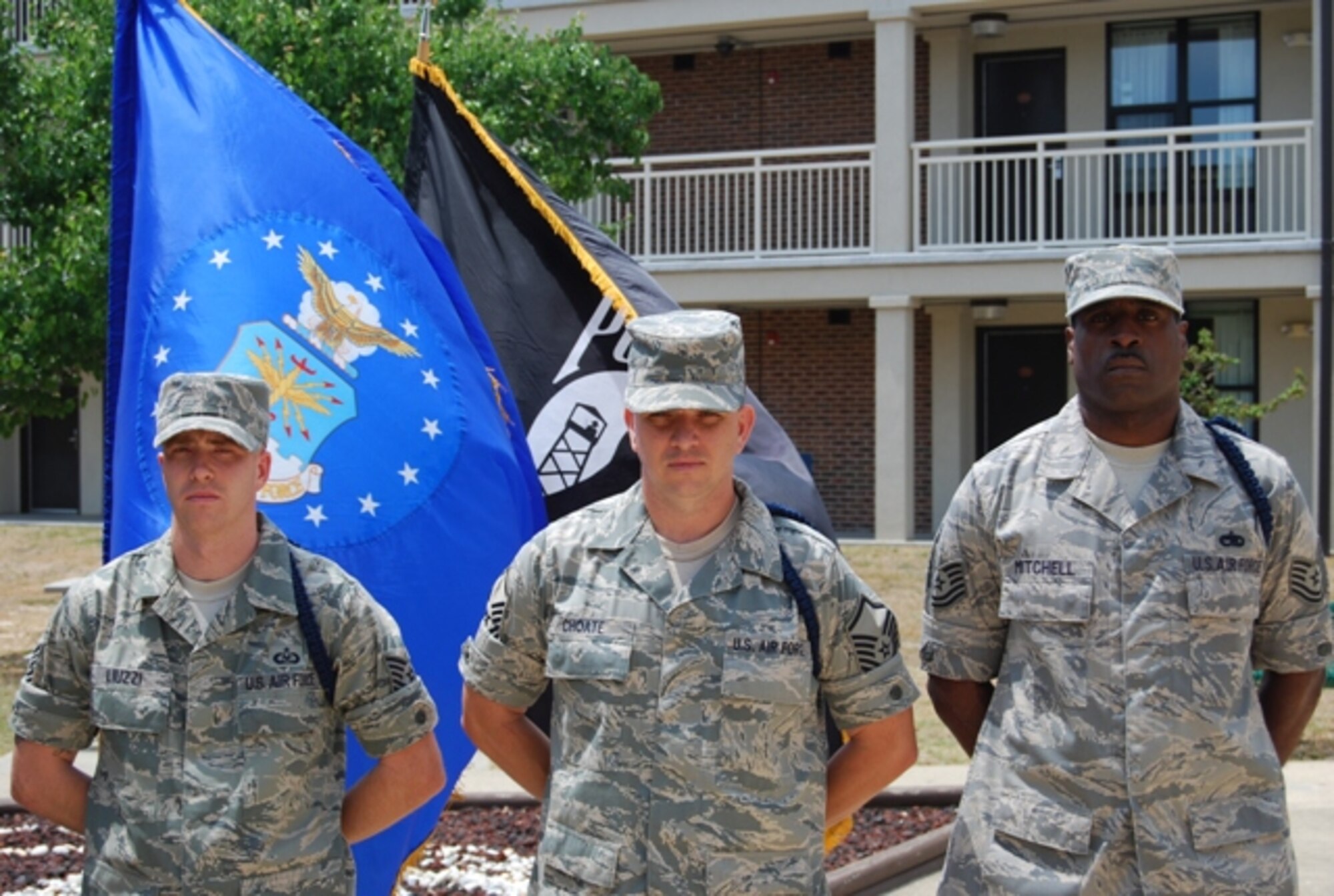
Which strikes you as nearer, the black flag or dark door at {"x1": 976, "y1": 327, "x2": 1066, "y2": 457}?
the black flag

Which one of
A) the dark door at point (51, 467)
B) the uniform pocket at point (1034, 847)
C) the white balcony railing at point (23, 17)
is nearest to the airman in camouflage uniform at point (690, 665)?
the uniform pocket at point (1034, 847)

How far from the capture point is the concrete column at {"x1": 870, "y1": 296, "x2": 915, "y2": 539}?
690 inches

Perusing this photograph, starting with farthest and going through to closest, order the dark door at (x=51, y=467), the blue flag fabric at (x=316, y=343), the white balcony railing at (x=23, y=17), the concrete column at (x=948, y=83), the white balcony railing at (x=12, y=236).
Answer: the dark door at (x=51, y=467) → the concrete column at (x=948, y=83) → the white balcony railing at (x=12, y=236) → the white balcony railing at (x=23, y=17) → the blue flag fabric at (x=316, y=343)

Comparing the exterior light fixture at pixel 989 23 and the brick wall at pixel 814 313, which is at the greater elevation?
the exterior light fixture at pixel 989 23

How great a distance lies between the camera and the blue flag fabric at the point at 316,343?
450cm

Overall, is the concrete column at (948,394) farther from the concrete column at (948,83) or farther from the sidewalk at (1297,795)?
the sidewalk at (1297,795)

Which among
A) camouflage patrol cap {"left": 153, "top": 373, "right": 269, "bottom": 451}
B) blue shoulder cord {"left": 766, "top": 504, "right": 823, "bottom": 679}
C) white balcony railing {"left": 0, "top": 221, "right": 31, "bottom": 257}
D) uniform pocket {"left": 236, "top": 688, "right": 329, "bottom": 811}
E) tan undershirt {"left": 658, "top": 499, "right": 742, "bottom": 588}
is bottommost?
uniform pocket {"left": 236, "top": 688, "right": 329, "bottom": 811}

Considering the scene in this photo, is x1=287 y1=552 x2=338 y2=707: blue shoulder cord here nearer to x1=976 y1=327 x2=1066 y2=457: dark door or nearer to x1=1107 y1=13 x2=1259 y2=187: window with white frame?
x1=1107 y1=13 x2=1259 y2=187: window with white frame

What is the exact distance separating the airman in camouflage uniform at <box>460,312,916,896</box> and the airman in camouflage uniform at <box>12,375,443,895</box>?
280 mm

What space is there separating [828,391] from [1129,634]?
16452mm

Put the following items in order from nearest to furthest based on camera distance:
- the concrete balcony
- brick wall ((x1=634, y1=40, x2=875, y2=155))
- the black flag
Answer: the black flag → the concrete balcony → brick wall ((x1=634, y1=40, x2=875, y2=155))

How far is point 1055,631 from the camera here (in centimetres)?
320

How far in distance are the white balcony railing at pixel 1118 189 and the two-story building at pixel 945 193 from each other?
0.05 meters

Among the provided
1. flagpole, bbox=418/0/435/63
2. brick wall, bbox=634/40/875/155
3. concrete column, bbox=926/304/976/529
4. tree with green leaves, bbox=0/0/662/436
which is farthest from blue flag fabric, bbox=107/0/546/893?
brick wall, bbox=634/40/875/155
